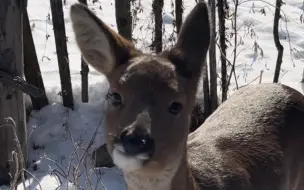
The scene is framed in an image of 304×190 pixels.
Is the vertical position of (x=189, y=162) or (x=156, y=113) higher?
(x=156, y=113)

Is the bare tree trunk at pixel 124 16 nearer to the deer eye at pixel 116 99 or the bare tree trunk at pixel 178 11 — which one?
the bare tree trunk at pixel 178 11

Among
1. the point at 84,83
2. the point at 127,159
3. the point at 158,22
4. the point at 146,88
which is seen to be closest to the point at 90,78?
the point at 84,83

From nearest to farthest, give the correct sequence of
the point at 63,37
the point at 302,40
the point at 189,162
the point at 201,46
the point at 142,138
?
the point at 142,138
the point at 201,46
the point at 189,162
the point at 63,37
the point at 302,40

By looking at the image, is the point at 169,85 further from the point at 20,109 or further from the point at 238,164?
the point at 20,109

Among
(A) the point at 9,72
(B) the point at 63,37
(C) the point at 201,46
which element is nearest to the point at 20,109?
(A) the point at 9,72

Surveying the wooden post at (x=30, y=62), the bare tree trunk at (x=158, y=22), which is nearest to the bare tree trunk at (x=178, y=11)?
the bare tree trunk at (x=158, y=22)

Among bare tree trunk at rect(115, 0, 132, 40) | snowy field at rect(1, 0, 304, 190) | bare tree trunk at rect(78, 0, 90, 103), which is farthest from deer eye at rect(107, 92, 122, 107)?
bare tree trunk at rect(78, 0, 90, 103)

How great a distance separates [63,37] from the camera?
25.0ft

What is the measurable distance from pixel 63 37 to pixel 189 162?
127 inches

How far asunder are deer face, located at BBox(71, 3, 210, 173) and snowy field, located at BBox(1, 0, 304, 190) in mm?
1611

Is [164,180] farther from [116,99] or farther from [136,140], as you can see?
[136,140]

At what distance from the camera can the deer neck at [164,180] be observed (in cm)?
398

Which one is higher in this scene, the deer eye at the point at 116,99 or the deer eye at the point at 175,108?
the deer eye at the point at 116,99

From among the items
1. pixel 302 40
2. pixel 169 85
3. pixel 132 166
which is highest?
pixel 169 85
